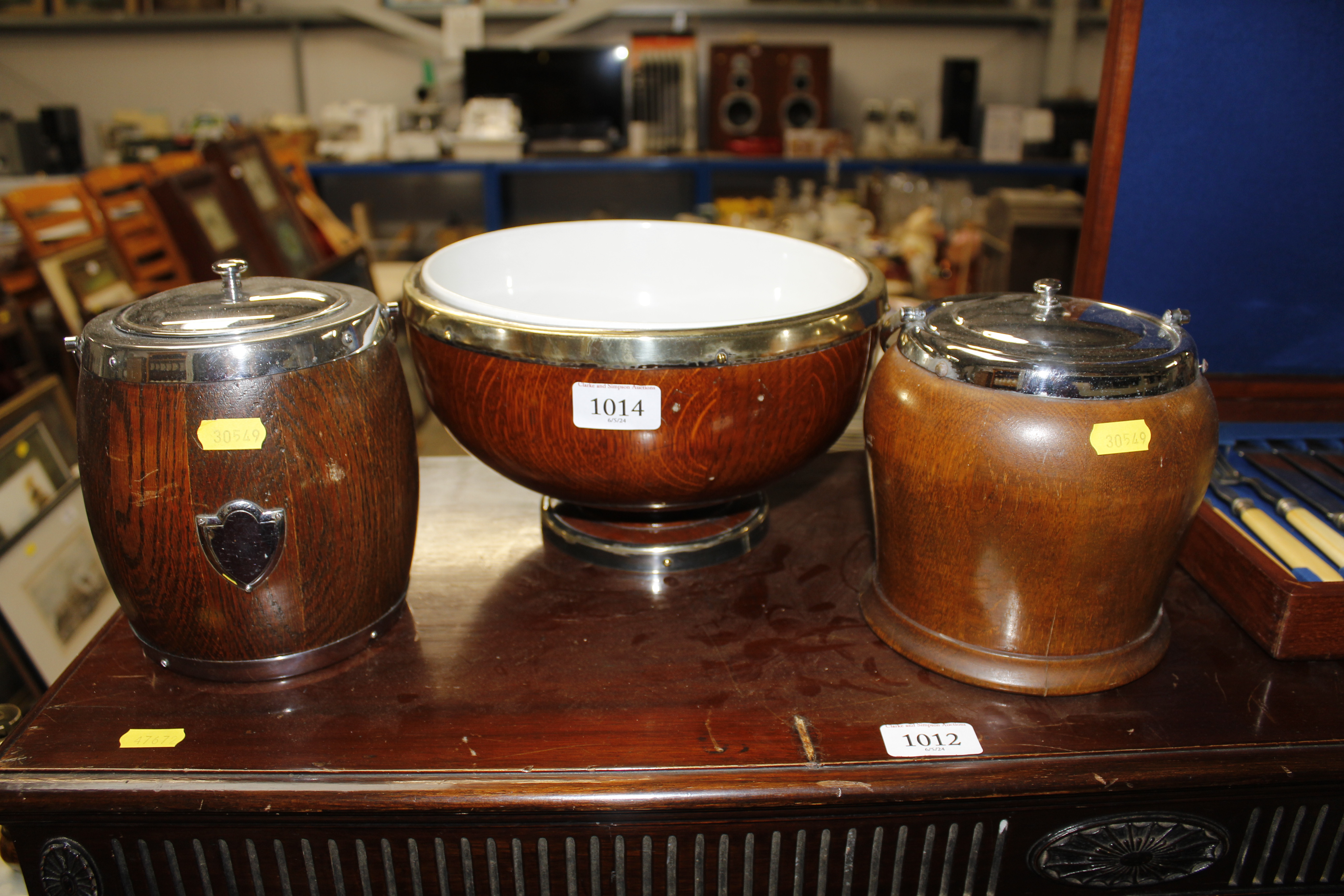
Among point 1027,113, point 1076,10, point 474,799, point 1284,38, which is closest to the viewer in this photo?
point 474,799

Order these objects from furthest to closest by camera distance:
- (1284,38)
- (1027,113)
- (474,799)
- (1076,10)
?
(1076,10)
(1027,113)
(1284,38)
(474,799)

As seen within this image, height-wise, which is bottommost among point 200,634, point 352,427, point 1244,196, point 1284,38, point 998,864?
point 998,864

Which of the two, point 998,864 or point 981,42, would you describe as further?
point 981,42

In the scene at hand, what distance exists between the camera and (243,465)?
666 millimetres

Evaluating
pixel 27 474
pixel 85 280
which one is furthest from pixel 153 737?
pixel 85 280

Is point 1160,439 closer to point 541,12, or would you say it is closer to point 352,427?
point 352,427

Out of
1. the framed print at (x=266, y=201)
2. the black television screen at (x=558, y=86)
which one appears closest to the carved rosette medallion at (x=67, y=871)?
the framed print at (x=266, y=201)

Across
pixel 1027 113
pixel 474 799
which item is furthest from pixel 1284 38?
pixel 1027 113

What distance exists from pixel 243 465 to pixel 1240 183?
1040 millimetres

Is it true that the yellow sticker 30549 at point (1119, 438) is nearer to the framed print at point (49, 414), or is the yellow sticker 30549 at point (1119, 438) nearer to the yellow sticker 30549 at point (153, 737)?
the yellow sticker 30549 at point (153, 737)

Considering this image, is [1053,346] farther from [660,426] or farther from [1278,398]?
[1278,398]

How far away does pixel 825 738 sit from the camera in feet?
2.28

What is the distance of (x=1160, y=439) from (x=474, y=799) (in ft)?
1.80

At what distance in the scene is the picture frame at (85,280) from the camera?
2574 mm
